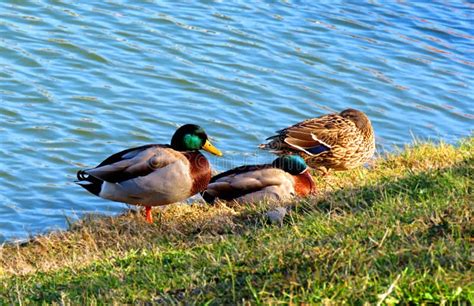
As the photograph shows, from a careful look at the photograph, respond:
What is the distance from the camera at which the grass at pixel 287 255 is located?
4.32 meters

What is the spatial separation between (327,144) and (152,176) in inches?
85.1

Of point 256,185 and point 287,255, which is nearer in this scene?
point 287,255

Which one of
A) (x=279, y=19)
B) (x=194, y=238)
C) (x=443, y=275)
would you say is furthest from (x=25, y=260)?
(x=279, y=19)

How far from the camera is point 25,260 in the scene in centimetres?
702

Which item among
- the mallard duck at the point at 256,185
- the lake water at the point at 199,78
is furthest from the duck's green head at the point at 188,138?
the lake water at the point at 199,78

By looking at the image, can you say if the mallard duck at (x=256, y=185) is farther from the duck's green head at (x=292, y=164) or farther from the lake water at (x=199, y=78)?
the lake water at (x=199, y=78)

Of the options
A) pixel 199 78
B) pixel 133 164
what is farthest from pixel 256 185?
pixel 199 78

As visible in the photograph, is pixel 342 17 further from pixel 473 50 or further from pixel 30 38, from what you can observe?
pixel 30 38

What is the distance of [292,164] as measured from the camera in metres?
9.02

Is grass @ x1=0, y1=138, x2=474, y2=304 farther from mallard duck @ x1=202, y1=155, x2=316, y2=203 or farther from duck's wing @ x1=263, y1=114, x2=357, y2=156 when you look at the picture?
duck's wing @ x1=263, y1=114, x2=357, y2=156

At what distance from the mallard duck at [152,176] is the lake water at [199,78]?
0.96 meters

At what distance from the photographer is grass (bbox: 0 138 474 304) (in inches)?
170

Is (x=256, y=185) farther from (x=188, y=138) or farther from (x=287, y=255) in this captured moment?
(x=287, y=255)

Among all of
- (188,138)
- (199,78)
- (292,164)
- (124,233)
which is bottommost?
(199,78)
